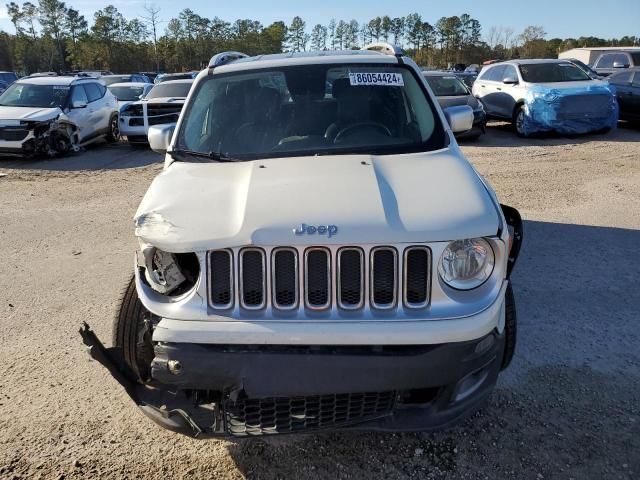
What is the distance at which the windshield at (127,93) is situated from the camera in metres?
18.1

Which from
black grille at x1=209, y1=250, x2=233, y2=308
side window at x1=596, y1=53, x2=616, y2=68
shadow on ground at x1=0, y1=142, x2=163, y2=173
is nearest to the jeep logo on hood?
black grille at x1=209, y1=250, x2=233, y2=308

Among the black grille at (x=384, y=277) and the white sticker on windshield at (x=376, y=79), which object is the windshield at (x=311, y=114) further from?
the black grille at (x=384, y=277)

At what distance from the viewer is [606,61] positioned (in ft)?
59.5

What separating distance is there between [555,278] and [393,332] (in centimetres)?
319

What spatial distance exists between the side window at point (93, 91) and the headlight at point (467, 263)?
13.2m

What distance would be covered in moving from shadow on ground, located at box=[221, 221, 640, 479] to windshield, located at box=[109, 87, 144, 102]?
54.2ft

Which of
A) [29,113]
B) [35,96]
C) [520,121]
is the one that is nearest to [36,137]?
[29,113]

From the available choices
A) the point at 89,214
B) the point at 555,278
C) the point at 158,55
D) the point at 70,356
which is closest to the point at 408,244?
the point at 70,356

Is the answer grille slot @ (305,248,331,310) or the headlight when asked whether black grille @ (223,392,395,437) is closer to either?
grille slot @ (305,248,331,310)

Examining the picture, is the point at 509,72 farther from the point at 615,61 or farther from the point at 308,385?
the point at 308,385

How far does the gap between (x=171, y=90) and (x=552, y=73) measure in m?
9.46

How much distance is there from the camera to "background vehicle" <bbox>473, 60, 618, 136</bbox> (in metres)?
12.4

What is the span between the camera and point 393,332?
7.79ft

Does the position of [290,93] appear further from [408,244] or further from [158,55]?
[158,55]
